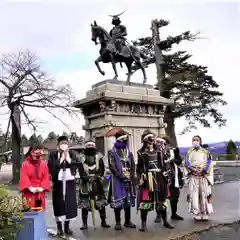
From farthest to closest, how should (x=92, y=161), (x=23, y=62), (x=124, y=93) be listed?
(x=23, y=62) → (x=124, y=93) → (x=92, y=161)

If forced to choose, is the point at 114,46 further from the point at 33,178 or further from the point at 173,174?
the point at 33,178

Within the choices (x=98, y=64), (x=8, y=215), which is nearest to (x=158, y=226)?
(x=8, y=215)

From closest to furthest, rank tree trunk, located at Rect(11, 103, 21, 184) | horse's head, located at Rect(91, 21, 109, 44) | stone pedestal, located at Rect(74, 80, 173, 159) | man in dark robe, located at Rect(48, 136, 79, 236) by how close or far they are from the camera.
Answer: man in dark robe, located at Rect(48, 136, 79, 236), stone pedestal, located at Rect(74, 80, 173, 159), horse's head, located at Rect(91, 21, 109, 44), tree trunk, located at Rect(11, 103, 21, 184)

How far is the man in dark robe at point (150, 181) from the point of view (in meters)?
6.29

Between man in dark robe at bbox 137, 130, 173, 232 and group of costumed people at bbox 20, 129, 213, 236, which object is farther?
man in dark robe at bbox 137, 130, 173, 232

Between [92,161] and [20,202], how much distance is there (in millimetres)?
2886

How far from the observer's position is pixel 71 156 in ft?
21.2

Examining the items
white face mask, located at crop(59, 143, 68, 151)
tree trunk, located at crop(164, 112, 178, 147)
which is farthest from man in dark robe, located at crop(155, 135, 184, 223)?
tree trunk, located at crop(164, 112, 178, 147)

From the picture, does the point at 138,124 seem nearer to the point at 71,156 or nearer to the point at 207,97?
the point at 71,156

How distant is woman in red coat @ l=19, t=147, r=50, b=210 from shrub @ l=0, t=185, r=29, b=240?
2082 mm

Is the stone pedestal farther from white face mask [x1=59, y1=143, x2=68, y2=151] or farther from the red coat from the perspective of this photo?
the red coat

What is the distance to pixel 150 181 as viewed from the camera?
628 centimetres

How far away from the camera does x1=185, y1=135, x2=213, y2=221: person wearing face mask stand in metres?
7.14

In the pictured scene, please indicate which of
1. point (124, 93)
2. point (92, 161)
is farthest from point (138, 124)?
point (92, 161)
